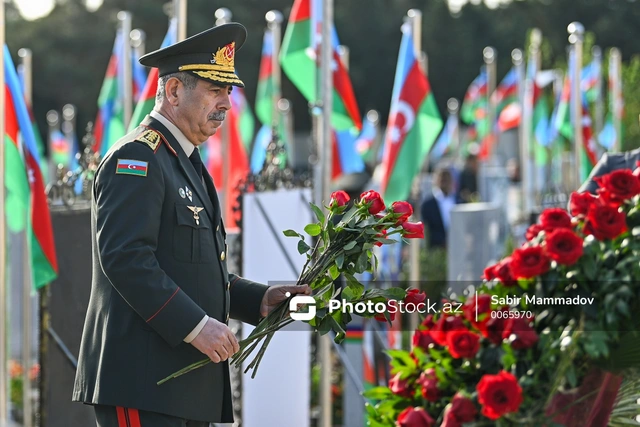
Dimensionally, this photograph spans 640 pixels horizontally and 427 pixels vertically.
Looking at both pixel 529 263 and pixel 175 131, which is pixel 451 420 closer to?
pixel 529 263

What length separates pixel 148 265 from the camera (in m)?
3.12

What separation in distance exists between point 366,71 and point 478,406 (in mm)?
42990

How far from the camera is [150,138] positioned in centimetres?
334

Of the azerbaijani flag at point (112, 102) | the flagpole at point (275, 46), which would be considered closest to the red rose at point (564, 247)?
the flagpole at point (275, 46)

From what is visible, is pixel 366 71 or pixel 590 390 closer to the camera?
pixel 590 390

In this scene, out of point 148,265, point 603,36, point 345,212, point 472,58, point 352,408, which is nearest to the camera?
point 148,265

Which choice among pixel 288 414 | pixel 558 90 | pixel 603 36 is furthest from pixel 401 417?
pixel 603 36

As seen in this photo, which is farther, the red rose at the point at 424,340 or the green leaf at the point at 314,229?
the red rose at the point at 424,340

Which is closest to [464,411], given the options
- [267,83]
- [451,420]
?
[451,420]

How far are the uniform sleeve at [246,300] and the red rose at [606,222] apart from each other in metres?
1.03

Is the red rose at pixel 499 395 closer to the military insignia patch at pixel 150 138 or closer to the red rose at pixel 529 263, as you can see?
the red rose at pixel 529 263

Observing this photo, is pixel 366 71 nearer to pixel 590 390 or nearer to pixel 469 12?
pixel 469 12

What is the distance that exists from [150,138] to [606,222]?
1.37 m

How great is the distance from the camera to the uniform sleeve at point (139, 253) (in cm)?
311
